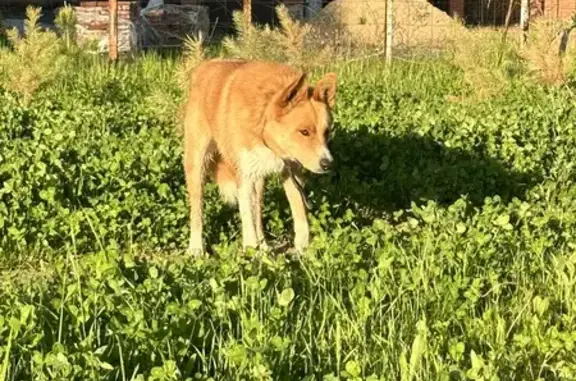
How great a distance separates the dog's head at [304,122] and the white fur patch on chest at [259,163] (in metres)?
0.24

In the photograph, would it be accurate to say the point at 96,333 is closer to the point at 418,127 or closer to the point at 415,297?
the point at 415,297

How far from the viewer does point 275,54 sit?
37.8ft

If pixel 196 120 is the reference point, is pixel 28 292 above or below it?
below

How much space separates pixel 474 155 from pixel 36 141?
10.9ft

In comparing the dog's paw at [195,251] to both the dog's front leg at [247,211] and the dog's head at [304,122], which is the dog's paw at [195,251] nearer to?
the dog's front leg at [247,211]

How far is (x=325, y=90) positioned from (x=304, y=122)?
0.27 meters

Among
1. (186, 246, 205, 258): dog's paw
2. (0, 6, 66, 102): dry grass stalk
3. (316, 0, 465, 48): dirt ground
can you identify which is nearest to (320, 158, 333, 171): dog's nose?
(186, 246, 205, 258): dog's paw

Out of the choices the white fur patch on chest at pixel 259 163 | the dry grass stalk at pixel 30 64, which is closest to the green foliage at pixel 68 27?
the dry grass stalk at pixel 30 64

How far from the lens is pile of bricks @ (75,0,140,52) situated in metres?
18.5

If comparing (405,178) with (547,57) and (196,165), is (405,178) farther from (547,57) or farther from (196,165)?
(547,57)

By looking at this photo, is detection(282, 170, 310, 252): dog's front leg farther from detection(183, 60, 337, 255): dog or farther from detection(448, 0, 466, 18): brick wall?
detection(448, 0, 466, 18): brick wall

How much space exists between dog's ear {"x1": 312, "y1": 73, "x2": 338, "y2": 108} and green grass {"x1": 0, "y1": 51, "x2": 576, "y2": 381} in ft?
2.55

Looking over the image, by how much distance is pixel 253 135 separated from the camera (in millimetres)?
6234

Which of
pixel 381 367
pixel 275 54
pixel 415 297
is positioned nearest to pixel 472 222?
pixel 415 297
